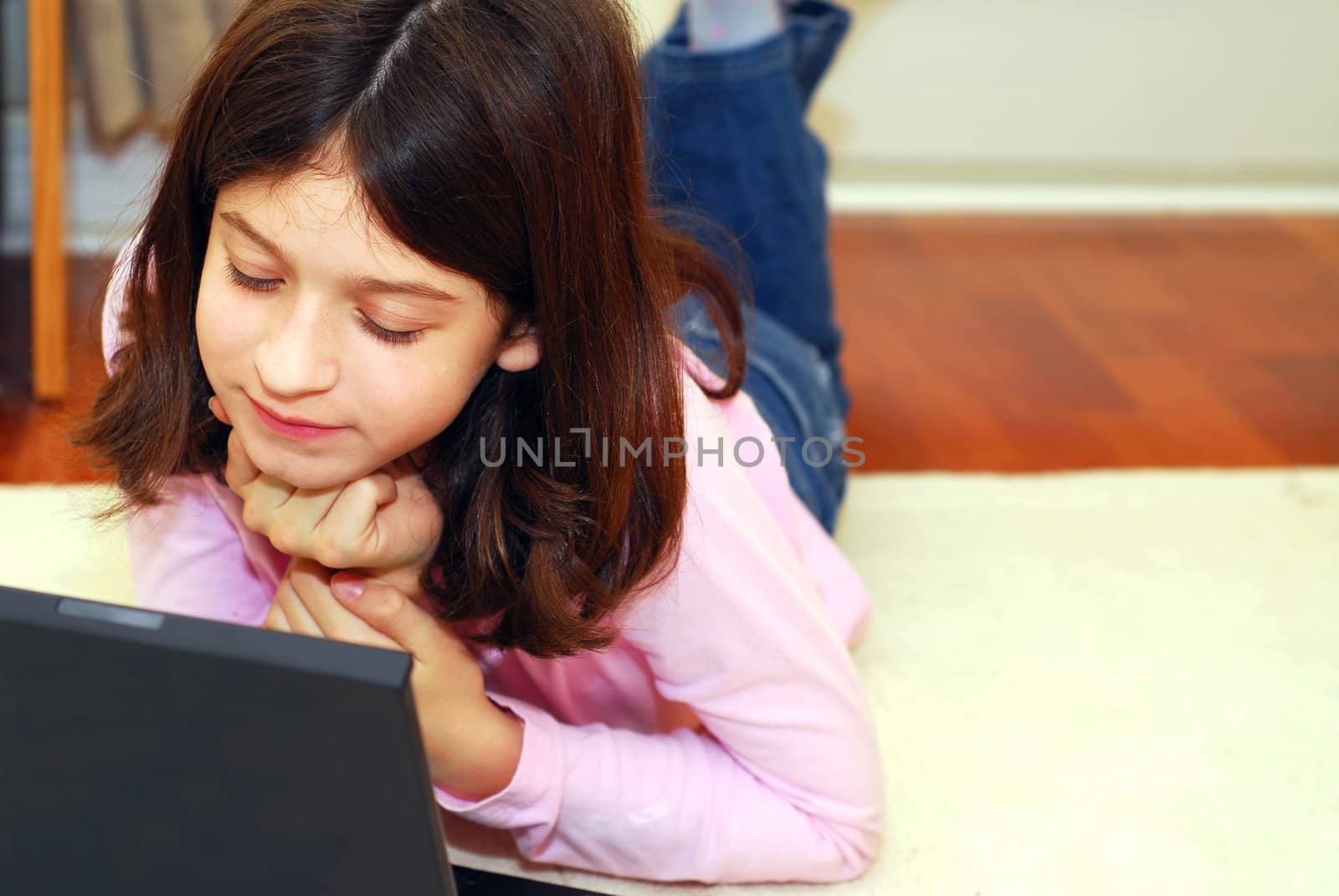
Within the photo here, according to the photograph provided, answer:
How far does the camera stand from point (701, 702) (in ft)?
2.85

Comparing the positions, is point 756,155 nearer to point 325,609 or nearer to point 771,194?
point 771,194

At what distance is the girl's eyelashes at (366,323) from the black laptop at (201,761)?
181 millimetres

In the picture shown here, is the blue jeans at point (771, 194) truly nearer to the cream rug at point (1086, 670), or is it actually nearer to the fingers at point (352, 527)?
the cream rug at point (1086, 670)

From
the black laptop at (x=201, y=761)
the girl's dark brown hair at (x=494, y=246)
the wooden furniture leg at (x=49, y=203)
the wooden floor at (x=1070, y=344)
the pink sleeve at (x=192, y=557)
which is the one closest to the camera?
the black laptop at (x=201, y=761)

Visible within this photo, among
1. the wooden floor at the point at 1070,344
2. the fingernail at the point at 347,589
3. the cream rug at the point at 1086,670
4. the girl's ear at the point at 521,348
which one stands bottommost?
the wooden floor at the point at 1070,344

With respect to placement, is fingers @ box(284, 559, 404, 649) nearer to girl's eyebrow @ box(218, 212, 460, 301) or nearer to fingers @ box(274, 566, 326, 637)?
fingers @ box(274, 566, 326, 637)

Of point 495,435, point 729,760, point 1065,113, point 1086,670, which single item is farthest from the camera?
point 1065,113

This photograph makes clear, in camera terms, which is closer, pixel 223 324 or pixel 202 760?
pixel 202 760

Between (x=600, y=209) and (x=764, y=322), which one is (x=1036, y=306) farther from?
(x=600, y=209)

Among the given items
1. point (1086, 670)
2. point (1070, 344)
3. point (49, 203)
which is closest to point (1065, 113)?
point (1070, 344)

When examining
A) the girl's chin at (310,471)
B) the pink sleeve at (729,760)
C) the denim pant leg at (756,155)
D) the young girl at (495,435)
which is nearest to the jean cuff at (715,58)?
the denim pant leg at (756,155)

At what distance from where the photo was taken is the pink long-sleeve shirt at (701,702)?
820 mm

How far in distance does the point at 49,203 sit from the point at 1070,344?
3.99 ft

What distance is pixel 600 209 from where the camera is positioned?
0.69 meters
